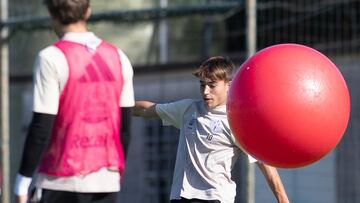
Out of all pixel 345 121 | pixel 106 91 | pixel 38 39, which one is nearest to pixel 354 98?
pixel 38 39

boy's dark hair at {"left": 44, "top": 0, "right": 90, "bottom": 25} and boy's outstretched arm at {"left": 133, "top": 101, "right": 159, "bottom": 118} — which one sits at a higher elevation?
boy's dark hair at {"left": 44, "top": 0, "right": 90, "bottom": 25}

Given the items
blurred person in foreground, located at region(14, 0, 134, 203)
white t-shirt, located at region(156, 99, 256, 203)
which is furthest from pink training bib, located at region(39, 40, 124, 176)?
white t-shirt, located at region(156, 99, 256, 203)

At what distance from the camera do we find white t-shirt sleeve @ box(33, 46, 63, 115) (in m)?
5.44

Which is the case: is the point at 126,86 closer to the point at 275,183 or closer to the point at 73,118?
the point at 73,118

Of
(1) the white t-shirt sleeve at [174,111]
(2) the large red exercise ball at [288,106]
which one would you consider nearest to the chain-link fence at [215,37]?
(1) the white t-shirt sleeve at [174,111]

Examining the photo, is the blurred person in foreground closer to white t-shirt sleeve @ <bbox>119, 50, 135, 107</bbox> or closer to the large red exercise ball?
white t-shirt sleeve @ <bbox>119, 50, 135, 107</bbox>

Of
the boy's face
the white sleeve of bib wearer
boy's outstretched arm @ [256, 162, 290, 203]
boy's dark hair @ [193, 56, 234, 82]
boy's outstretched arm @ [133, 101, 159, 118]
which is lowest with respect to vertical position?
boy's outstretched arm @ [256, 162, 290, 203]

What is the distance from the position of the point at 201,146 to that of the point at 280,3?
656cm

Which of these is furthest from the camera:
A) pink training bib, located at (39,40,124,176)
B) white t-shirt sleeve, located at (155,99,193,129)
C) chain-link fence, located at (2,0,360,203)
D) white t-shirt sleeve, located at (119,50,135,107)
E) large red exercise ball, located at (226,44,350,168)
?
chain-link fence, located at (2,0,360,203)

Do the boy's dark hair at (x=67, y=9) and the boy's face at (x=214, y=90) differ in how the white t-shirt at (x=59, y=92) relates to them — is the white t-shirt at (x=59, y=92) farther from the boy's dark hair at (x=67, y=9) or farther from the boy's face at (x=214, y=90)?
the boy's face at (x=214, y=90)

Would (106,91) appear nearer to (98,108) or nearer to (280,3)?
(98,108)

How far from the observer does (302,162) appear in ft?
20.7

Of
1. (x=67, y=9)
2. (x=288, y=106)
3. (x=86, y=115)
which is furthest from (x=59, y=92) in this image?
(x=288, y=106)

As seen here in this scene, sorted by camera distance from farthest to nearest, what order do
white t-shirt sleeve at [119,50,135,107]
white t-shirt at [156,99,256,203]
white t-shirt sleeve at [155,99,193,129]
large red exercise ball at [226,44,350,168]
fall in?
white t-shirt sleeve at [155,99,193,129] → white t-shirt at [156,99,256,203] → large red exercise ball at [226,44,350,168] → white t-shirt sleeve at [119,50,135,107]
